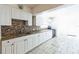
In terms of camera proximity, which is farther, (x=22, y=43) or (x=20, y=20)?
(x=20, y=20)

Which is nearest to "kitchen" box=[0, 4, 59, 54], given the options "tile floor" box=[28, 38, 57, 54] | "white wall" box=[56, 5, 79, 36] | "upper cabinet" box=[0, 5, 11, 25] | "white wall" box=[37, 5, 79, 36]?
"upper cabinet" box=[0, 5, 11, 25]

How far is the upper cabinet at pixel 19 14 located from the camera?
307cm

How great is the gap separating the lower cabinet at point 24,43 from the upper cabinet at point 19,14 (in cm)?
63

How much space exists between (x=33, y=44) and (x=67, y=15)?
5.01 feet

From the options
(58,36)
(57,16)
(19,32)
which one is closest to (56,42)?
(58,36)

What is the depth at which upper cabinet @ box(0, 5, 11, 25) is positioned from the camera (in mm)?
2607

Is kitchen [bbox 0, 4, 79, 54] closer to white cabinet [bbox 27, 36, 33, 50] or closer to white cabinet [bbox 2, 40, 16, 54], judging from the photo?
white cabinet [bbox 27, 36, 33, 50]

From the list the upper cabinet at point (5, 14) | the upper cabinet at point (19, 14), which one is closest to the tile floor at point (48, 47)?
the upper cabinet at point (19, 14)

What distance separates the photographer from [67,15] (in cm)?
367
